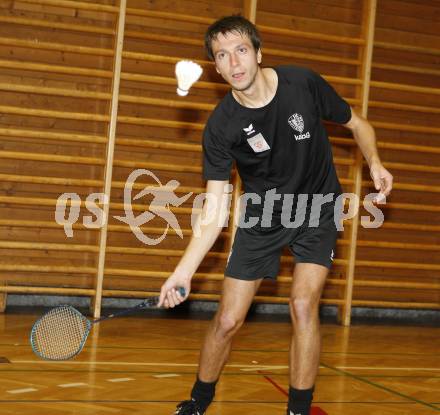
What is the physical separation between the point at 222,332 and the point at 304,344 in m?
0.35

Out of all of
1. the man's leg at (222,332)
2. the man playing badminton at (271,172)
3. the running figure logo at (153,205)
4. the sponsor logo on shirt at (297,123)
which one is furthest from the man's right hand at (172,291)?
the running figure logo at (153,205)

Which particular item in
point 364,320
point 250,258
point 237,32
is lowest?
point 364,320

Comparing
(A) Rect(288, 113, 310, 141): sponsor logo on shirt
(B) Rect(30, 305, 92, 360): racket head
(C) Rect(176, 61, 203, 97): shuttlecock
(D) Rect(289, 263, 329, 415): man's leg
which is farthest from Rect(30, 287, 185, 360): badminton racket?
(C) Rect(176, 61, 203, 97): shuttlecock

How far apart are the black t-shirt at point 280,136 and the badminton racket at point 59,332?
30.8 inches

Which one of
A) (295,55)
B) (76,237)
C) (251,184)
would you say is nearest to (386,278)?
(295,55)

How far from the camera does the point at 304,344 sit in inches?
123

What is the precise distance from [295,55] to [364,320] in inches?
111

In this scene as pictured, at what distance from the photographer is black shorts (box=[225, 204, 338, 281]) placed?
325 cm

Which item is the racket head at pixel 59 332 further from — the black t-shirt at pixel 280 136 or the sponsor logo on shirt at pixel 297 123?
the sponsor logo on shirt at pixel 297 123

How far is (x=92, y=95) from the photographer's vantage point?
7.04m

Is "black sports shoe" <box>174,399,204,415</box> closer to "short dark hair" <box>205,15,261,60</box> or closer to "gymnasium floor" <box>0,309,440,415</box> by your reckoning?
"gymnasium floor" <box>0,309,440,415</box>

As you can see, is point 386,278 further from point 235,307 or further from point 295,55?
point 235,307

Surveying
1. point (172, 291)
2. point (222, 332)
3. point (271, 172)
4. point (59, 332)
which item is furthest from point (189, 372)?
point (172, 291)

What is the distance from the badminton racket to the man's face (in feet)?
3.64
